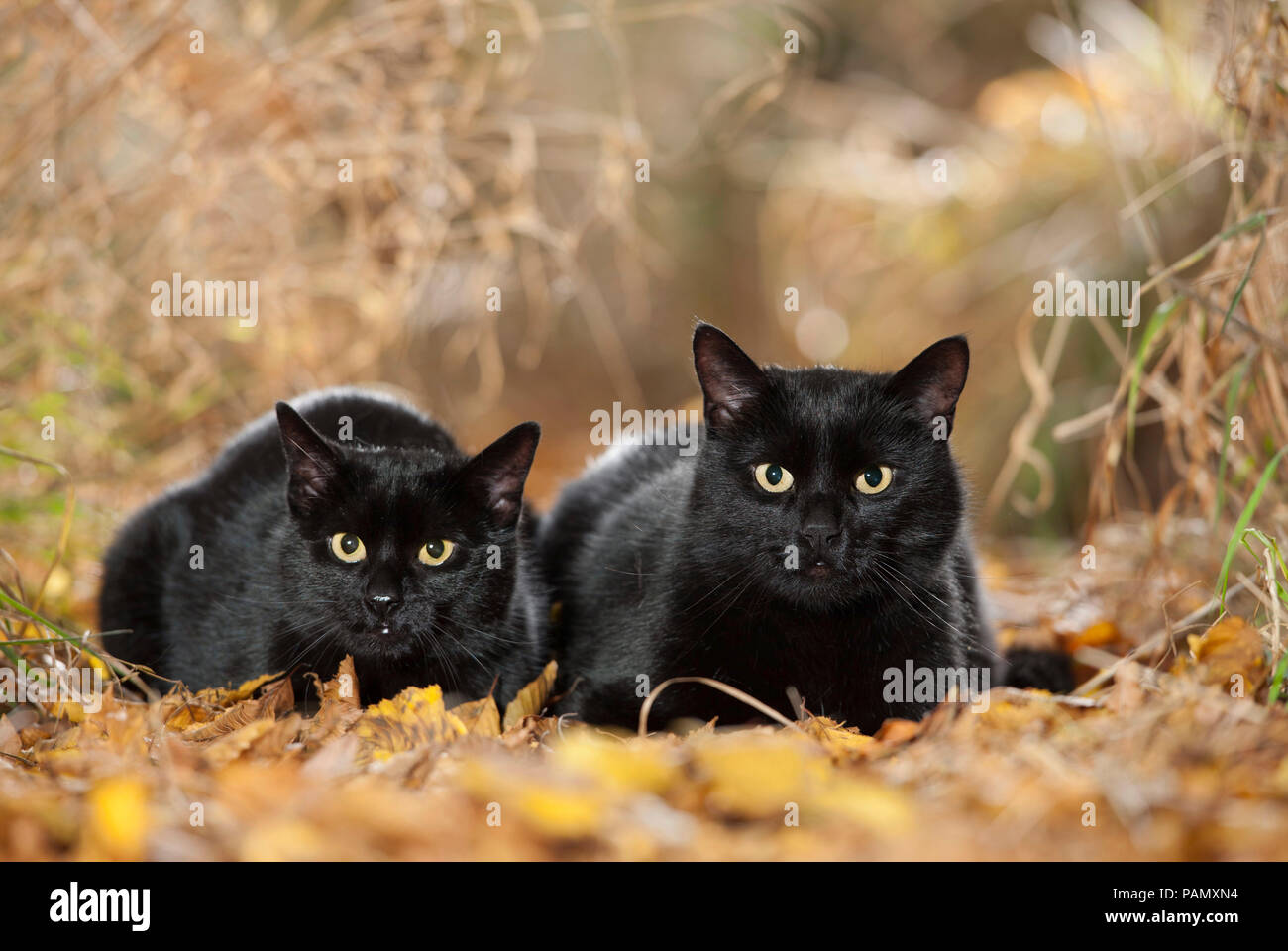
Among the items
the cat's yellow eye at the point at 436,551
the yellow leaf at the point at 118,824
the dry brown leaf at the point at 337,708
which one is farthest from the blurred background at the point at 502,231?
the yellow leaf at the point at 118,824

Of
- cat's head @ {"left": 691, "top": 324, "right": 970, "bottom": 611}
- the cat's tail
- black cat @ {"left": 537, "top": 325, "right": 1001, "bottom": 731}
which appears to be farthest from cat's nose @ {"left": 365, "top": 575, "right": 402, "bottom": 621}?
the cat's tail

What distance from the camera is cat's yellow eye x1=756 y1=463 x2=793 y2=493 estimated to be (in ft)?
8.54

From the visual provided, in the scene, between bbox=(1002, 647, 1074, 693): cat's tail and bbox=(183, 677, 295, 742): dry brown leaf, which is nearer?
bbox=(183, 677, 295, 742): dry brown leaf

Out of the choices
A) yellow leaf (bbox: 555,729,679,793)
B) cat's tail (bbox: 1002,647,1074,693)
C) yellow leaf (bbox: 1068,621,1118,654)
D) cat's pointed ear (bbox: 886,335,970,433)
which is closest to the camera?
yellow leaf (bbox: 555,729,679,793)

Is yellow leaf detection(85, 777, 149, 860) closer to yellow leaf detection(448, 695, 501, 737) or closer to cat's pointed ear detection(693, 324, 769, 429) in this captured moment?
yellow leaf detection(448, 695, 501, 737)

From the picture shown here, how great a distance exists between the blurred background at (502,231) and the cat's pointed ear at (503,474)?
112 centimetres

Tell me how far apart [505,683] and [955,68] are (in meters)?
7.60

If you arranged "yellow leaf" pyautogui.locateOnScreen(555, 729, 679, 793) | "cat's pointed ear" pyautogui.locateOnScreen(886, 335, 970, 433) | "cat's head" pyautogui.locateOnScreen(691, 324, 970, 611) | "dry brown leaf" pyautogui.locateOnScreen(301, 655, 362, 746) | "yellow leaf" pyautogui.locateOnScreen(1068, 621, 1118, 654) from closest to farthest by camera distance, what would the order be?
1. "yellow leaf" pyautogui.locateOnScreen(555, 729, 679, 793)
2. "dry brown leaf" pyautogui.locateOnScreen(301, 655, 362, 746)
3. "cat's head" pyautogui.locateOnScreen(691, 324, 970, 611)
4. "cat's pointed ear" pyautogui.locateOnScreen(886, 335, 970, 433)
5. "yellow leaf" pyautogui.locateOnScreen(1068, 621, 1118, 654)

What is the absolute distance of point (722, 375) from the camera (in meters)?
2.71

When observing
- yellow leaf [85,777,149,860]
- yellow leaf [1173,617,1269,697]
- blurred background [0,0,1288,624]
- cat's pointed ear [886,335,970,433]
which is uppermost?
blurred background [0,0,1288,624]

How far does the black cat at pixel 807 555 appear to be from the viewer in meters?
2.56

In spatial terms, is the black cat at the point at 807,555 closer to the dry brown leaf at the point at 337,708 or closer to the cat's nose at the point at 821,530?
the cat's nose at the point at 821,530

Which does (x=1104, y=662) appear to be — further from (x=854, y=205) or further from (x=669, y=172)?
(x=669, y=172)
